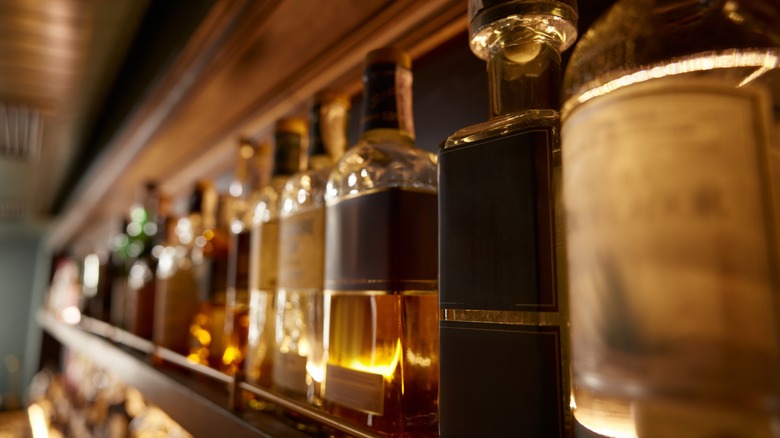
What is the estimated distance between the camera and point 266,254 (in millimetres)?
638

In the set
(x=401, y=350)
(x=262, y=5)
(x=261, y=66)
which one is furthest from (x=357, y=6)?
(x=401, y=350)

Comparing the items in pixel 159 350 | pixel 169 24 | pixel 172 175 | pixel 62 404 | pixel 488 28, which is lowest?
pixel 62 404

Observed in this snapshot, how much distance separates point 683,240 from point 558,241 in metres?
0.11

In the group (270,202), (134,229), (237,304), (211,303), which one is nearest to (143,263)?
(134,229)

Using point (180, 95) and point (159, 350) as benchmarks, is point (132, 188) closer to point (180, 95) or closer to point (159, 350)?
point (180, 95)

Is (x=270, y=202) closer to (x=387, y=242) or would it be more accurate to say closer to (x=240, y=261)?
(x=240, y=261)

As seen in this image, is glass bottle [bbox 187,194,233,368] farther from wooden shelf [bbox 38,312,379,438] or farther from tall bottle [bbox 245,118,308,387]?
tall bottle [bbox 245,118,308,387]

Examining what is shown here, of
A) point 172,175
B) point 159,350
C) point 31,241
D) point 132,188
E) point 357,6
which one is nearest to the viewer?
point 357,6

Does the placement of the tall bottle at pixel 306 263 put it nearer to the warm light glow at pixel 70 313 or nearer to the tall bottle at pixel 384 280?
the tall bottle at pixel 384 280

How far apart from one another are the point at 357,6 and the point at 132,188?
63.9 inches

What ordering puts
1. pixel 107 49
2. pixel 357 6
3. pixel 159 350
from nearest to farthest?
pixel 357 6, pixel 159 350, pixel 107 49

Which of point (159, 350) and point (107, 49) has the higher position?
point (107, 49)

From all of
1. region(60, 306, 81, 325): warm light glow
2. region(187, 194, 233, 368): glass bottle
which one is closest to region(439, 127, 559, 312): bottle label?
region(187, 194, 233, 368): glass bottle

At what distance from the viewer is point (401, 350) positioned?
42 cm
